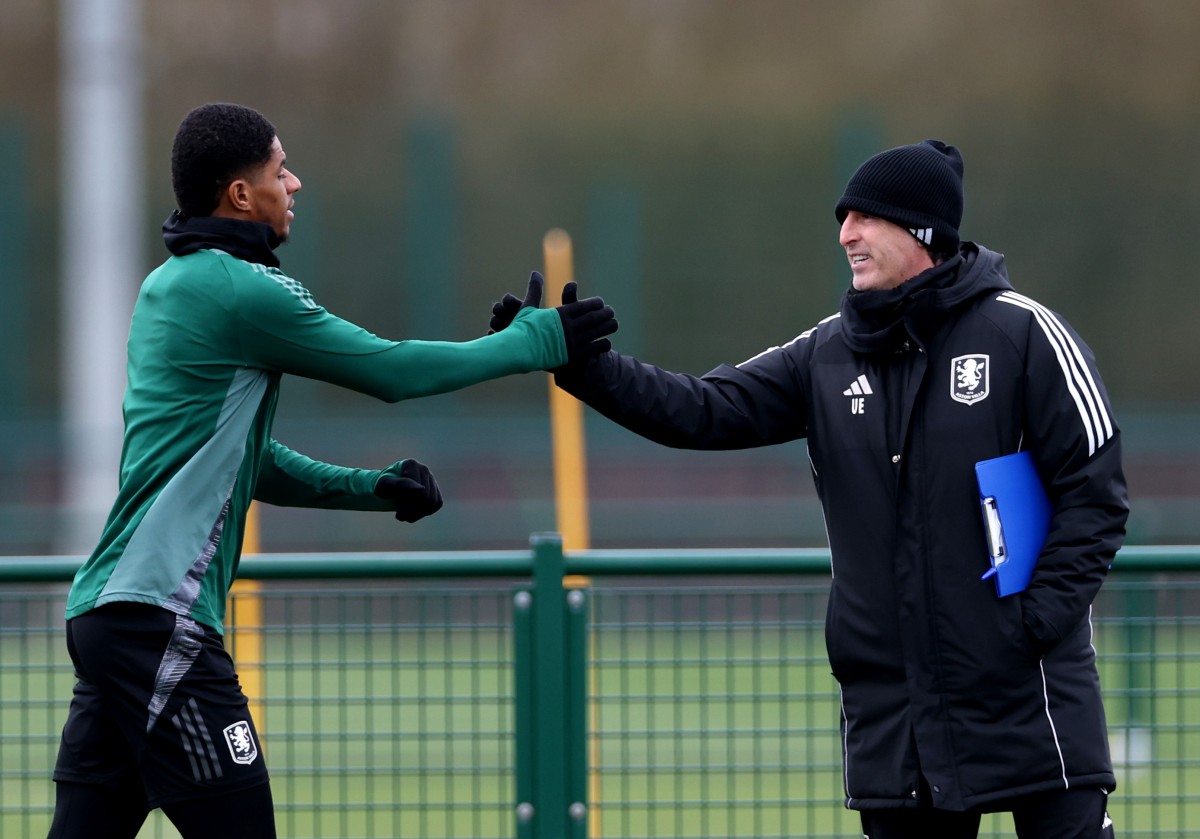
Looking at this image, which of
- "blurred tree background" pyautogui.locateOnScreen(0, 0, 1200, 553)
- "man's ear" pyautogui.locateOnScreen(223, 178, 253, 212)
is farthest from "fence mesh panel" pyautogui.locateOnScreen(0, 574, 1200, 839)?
"blurred tree background" pyautogui.locateOnScreen(0, 0, 1200, 553)

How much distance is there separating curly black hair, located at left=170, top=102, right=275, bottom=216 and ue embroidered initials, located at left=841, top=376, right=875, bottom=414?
1262mm

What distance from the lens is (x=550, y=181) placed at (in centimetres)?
1788

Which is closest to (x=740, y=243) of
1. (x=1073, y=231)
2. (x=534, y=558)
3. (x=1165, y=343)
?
(x=1073, y=231)

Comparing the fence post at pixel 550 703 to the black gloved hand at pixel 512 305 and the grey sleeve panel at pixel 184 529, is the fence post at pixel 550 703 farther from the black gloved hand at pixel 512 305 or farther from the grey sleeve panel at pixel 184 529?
the grey sleeve panel at pixel 184 529

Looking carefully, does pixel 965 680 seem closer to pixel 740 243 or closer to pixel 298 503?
pixel 298 503

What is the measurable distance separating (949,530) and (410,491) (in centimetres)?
113

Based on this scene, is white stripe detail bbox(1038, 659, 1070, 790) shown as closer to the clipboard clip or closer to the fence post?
the clipboard clip

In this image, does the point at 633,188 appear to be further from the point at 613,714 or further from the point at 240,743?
the point at 240,743

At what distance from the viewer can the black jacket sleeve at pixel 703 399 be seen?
392 centimetres

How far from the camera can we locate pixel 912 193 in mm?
3730

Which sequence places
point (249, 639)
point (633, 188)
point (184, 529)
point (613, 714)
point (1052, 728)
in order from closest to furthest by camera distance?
1. point (184, 529)
2. point (1052, 728)
3. point (249, 639)
4. point (613, 714)
5. point (633, 188)

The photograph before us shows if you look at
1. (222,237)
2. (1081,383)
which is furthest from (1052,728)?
(222,237)

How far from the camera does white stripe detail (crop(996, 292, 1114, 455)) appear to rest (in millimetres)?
3559

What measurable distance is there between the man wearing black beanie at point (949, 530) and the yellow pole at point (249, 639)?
5.14 feet
